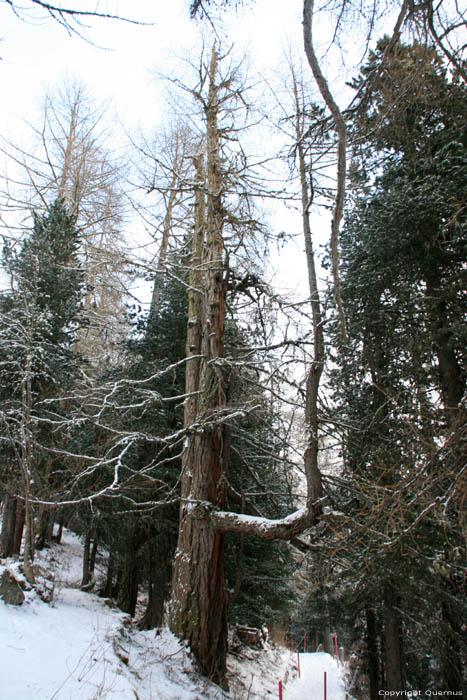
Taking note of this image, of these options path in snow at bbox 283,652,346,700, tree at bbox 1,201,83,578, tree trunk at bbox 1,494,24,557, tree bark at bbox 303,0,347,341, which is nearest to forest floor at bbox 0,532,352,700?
tree trunk at bbox 1,494,24,557

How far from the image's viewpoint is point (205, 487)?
6188 millimetres

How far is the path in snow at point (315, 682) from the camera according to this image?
1219 cm

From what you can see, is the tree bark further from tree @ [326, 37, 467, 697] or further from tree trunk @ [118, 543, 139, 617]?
tree trunk @ [118, 543, 139, 617]

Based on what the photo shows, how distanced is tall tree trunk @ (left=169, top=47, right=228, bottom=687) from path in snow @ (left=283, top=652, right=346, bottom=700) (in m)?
7.29

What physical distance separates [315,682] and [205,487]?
12743mm

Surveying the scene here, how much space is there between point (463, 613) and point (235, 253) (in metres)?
6.73

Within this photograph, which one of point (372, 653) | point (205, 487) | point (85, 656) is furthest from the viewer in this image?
Answer: point (372, 653)

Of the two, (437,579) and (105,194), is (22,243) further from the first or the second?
(437,579)

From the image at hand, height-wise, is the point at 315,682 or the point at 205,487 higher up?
the point at 205,487

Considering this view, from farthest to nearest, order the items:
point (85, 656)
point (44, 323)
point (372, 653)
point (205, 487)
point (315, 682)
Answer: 1. point (315, 682)
2. point (372, 653)
3. point (44, 323)
4. point (205, 487)
5. point (85, 656)

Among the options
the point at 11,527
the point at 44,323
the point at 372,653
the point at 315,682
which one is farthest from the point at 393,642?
the point at 44,323

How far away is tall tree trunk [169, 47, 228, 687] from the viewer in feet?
18.2

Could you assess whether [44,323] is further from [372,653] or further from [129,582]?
[372,653]

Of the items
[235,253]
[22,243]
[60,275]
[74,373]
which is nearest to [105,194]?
[22,243]
